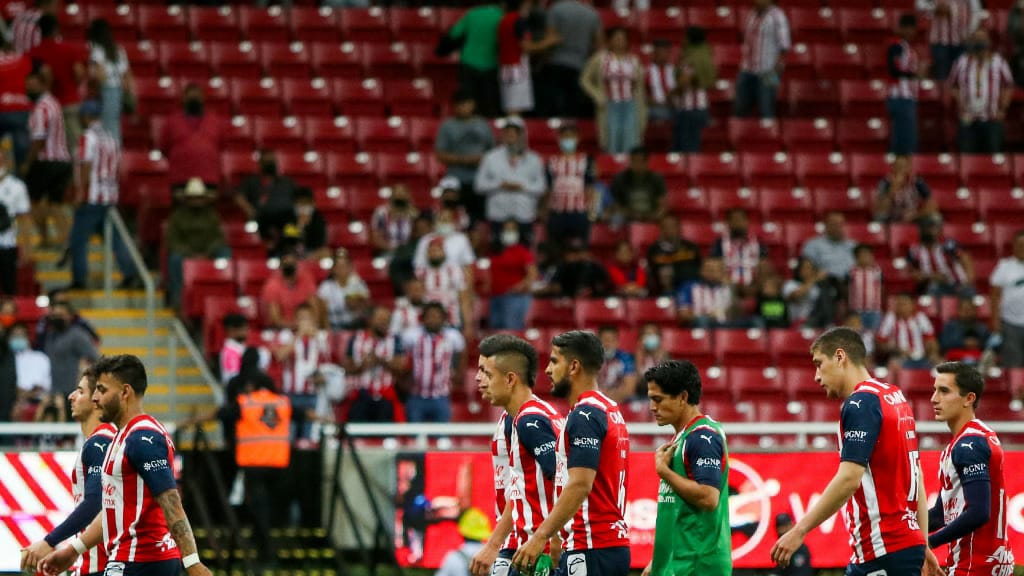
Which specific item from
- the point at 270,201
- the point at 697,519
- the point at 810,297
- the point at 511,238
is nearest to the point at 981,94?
the point at 810,297

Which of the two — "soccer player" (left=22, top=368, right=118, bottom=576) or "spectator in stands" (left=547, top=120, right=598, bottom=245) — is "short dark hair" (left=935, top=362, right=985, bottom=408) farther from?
"spectator in stands" (left=547, top=120, right=598, bottom=245)

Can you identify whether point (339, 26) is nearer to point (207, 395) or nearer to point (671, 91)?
point (671, 91)

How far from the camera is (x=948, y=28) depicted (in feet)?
79.0

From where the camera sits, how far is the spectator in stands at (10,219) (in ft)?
60.1

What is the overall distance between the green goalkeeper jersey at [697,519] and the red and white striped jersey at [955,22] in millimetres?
16294

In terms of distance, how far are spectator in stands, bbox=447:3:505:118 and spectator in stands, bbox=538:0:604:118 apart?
69 cm

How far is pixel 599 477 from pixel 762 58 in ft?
47.6

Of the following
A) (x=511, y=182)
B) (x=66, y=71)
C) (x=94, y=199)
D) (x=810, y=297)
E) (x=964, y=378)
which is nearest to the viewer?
(x=964, y=378)

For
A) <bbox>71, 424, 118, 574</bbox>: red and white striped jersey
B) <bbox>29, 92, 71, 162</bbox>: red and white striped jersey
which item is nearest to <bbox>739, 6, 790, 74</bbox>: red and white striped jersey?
<bbox>29, 92, 71, 162</bbox>: red and white striped jersey

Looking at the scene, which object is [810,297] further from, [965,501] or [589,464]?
[589,464]

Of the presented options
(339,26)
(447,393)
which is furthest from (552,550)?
(339,26)

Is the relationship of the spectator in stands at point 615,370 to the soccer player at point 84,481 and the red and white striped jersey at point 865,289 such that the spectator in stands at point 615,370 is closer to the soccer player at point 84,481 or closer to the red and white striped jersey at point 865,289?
the red and white striped jersey at point 865,289

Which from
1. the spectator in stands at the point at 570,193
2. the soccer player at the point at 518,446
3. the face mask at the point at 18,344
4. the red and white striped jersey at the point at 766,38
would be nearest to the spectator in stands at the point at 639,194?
the spectator in stands at the point at 570,193

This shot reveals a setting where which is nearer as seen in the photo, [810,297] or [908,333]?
[908,333]
